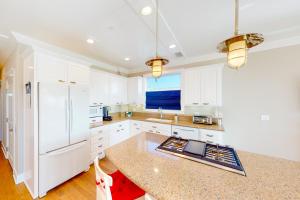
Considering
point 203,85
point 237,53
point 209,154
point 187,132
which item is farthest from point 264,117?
point 237,53

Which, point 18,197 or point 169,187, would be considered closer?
point 169,187

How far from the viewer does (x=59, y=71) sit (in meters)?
2.08

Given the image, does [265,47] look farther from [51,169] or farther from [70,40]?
[51,169]

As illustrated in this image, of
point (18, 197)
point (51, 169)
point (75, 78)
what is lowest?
point (18, 197)

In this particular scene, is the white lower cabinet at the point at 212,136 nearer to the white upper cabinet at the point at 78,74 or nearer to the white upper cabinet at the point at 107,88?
the white upper cabinet at the point at 107,88

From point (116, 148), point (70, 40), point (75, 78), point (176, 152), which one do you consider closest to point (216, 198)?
point (176, 152)

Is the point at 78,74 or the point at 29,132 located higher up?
the point at 78,74

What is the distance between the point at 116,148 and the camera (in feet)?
4.82

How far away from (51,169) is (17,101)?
1.47 meters

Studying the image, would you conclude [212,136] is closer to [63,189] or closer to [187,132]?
[187,132]

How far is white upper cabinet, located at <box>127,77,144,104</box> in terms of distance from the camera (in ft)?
13.4

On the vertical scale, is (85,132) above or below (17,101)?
below

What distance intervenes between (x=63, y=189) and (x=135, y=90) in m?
2.90

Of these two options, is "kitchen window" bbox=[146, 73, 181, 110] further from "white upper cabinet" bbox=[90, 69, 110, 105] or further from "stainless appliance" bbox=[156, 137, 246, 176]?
"stainless appliance" bbox=[156, 137, 246, 176]
